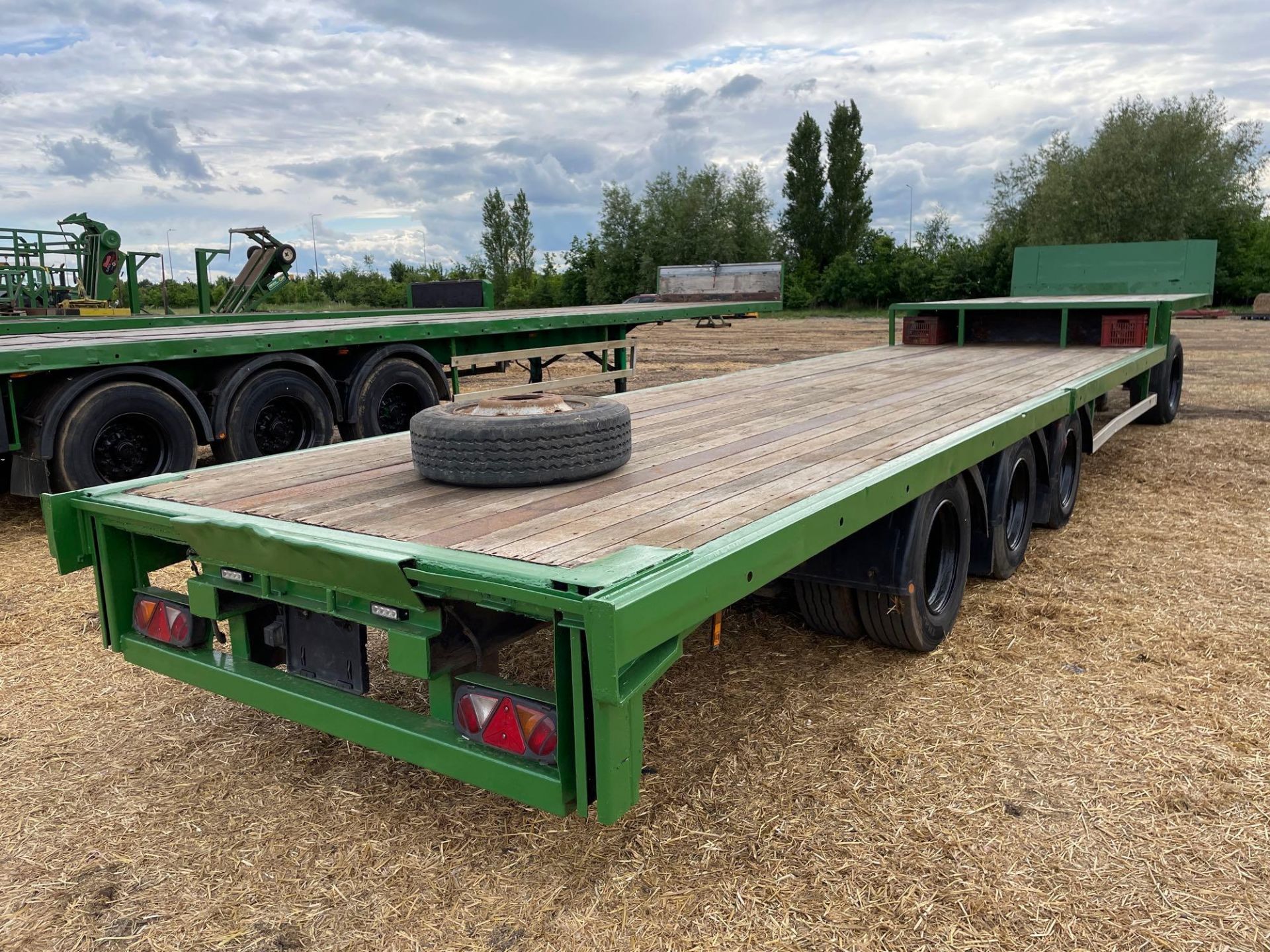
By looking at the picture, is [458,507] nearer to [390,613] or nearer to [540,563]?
[390,613]

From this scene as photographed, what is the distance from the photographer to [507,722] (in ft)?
7.95

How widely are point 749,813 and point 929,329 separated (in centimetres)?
731

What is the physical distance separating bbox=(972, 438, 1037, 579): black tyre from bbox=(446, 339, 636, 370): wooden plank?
5794 millimetres

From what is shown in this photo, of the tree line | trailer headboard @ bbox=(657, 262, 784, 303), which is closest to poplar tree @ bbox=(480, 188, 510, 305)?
the tree line

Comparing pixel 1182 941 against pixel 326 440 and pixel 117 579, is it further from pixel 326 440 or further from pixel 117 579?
pixel 326 440

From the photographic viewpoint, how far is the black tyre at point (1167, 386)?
9.77 meters

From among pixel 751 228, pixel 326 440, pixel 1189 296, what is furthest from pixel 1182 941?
pixel 751 228

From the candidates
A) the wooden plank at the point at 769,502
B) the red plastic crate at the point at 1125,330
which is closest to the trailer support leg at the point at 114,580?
the wooden plank at the point at 769,502

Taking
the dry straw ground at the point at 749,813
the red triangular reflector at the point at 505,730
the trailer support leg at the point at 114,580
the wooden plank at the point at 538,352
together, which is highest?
the wooden plank at the point at 538,352

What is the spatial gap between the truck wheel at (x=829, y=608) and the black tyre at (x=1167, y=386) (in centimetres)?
687

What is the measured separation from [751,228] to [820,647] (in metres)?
52.0

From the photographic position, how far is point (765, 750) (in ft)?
11.3

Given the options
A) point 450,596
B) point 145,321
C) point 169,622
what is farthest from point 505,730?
point 145,321

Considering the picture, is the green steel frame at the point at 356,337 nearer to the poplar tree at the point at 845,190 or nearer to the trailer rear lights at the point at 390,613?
the trailer rear lights at the point at 390,613
